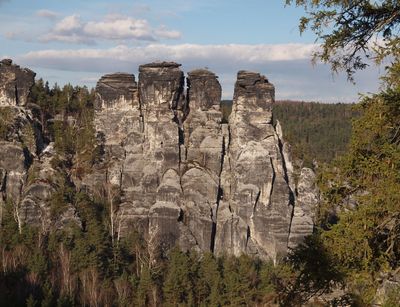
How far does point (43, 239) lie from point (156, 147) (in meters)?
14.9

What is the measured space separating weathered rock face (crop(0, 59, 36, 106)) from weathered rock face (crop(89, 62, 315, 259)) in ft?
22.9

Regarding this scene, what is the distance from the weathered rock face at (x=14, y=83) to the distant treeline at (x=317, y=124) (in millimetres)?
45055

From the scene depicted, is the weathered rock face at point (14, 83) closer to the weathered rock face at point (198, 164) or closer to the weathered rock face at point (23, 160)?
the weathered rock face at point (23, 160)

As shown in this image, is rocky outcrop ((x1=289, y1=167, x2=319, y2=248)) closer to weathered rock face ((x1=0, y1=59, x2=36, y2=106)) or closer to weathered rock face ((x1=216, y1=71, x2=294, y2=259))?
weathered rock face ((x1=216, y1=71, x2=294, y2=259))

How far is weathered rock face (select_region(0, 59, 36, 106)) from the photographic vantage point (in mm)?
59281

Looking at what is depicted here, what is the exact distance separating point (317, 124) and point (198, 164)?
248 feet

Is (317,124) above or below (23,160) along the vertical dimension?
below

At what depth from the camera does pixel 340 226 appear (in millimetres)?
8812

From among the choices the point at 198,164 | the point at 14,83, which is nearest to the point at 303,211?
the point at 198,164

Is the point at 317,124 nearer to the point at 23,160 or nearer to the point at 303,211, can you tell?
the point at 303,211

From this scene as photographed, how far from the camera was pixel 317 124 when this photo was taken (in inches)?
5049

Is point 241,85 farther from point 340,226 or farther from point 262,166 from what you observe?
point 340,226

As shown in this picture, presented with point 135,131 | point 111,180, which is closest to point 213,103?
point 135,131

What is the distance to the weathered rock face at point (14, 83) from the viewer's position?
59.3m
